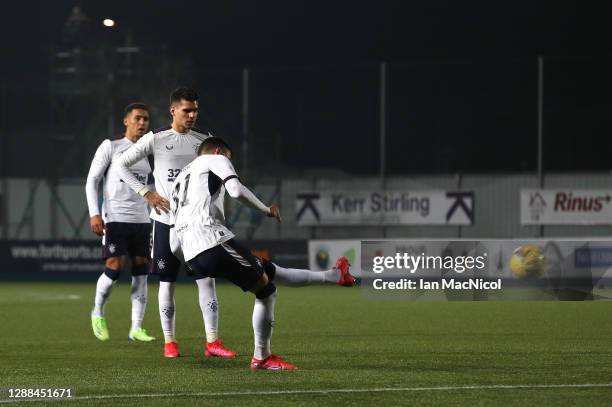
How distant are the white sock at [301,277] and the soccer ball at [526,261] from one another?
1438cm

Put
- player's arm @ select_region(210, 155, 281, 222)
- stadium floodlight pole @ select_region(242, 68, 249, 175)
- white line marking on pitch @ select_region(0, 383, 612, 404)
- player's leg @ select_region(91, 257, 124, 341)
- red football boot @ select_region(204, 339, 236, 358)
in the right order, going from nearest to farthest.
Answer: white line marking on pitch @ select_region(0, 383, 612, 404) → player's arm @ select_region(210, 155, 281, 222) → red football boot @ select_region(204, 339, 236, 358) → player's leg @ select_region(91, 257, 124, 341) → stadium floodlight pole @ select_region(242, 68, 249, 175)

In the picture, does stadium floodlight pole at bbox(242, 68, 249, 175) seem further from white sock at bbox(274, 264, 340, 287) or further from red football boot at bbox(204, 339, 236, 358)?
white sock at bbox(274, 264, 340, 287)

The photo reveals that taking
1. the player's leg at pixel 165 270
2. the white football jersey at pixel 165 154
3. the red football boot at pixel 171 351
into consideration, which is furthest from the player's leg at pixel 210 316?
the white football jersey at pixel 165 154

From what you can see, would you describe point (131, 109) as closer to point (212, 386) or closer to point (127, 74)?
point (212, 386)

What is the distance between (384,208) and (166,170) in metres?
19.5

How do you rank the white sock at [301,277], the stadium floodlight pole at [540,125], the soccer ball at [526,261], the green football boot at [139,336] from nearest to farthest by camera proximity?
the white sock at [301,277]
the green football boot at [139,336]
the soccer ball at [526,261]
the stadium floodlight pole at [540,125]

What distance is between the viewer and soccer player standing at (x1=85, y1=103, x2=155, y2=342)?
12.6 metres

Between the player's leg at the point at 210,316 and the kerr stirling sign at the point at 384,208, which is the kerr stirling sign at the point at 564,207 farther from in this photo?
the player's leg at the point at 210,316

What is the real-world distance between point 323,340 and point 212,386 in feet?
13.2

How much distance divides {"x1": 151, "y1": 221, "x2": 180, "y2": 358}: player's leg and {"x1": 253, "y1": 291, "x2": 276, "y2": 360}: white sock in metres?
1.64

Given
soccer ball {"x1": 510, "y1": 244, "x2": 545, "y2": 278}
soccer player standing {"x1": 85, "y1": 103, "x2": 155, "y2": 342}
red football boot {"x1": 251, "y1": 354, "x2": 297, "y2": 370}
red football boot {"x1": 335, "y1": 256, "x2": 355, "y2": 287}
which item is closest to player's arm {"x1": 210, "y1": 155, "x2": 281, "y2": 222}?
red football boot {"x1": 335, "y1": 256, "x2": 355, "y2": 287}

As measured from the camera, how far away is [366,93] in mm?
32281

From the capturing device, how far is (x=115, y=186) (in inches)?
502

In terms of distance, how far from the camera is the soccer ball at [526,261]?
23.8m
